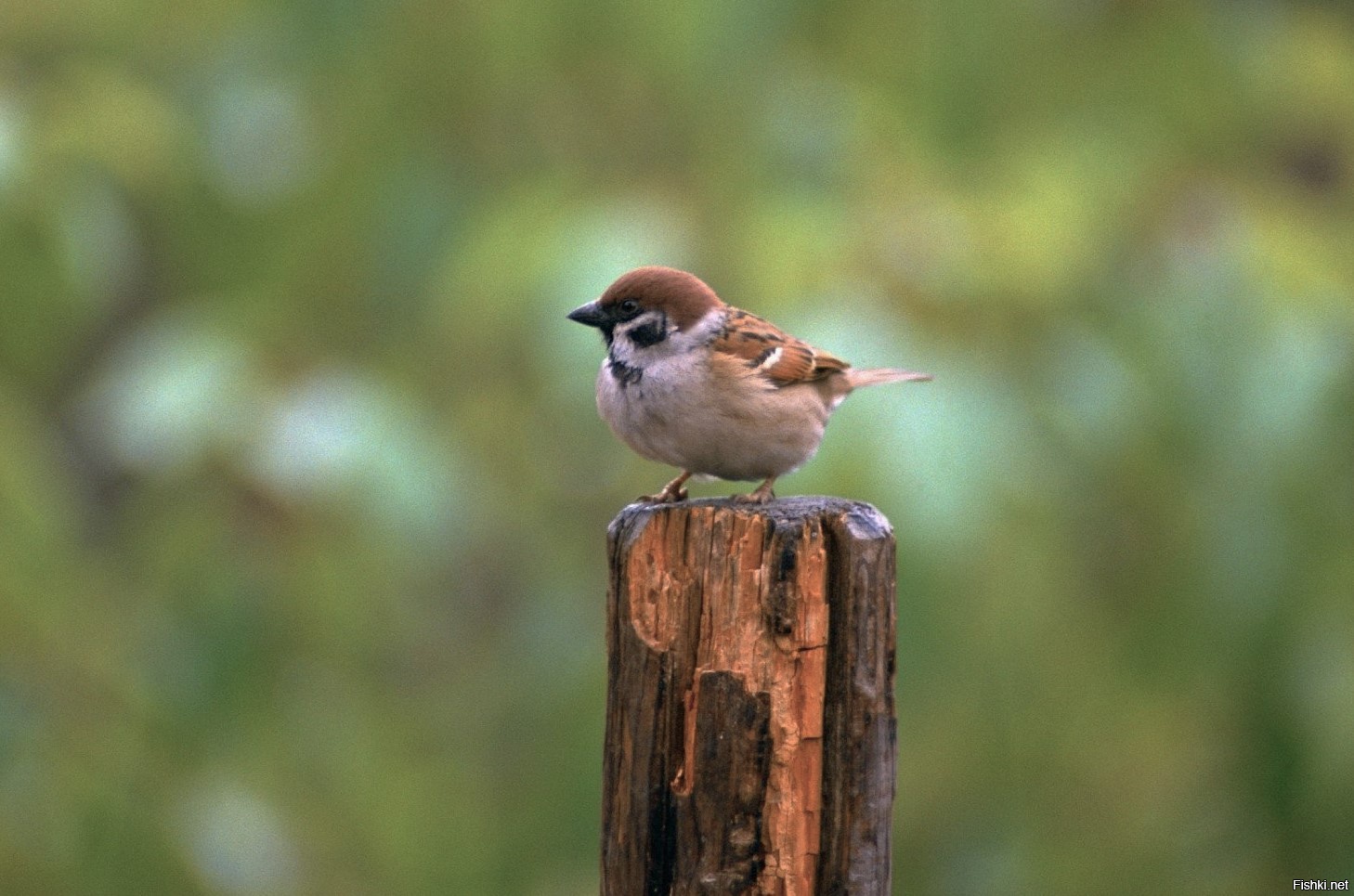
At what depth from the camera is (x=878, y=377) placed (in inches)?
185

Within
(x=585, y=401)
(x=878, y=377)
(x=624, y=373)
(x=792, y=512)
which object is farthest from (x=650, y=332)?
(x=792, y=512)

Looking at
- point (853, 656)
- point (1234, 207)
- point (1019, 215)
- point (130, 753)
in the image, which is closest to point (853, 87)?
point (1019, 215)

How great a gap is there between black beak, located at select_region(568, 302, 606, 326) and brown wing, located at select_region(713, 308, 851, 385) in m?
0.29

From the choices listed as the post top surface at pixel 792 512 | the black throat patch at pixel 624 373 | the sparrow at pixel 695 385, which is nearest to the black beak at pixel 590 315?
the sparrow at pixel 695 385

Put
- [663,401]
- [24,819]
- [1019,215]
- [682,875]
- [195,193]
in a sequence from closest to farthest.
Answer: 1. [682,875]
2. [663,401]
3. [1019,215]
4. [24,819]
5. [195,193]

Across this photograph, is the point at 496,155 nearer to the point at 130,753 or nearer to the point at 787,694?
the point at 130,753

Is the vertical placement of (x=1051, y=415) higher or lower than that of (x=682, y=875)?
higher

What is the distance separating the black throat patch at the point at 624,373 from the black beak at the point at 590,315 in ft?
0.34

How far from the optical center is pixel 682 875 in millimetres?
2822

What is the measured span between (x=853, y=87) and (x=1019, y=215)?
762 millimetres

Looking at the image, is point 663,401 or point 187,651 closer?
point 663,401

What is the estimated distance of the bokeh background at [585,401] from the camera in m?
A: 4.39

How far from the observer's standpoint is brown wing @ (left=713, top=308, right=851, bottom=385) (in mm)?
4133

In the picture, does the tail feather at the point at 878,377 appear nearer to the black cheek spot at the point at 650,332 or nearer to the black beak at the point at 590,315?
the black cheek spot at the point at 650,332
